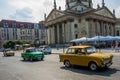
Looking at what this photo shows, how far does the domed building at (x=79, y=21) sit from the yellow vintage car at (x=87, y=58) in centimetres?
5378

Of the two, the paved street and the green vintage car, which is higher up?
the green vintage car

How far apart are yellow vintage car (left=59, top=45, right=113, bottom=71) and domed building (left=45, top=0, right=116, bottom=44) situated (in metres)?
53.8

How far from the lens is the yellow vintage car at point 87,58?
13508 mm

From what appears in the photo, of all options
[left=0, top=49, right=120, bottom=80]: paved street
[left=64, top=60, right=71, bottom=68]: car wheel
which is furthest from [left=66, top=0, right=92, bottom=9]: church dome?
[left=0, top=49, right=120, bottom=80]: paved street

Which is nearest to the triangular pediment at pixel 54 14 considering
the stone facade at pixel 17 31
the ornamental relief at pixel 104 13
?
the ornamental relief at pixel 104 13

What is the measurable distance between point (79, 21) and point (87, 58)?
192 ft

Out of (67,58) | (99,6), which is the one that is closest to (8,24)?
(99,6)

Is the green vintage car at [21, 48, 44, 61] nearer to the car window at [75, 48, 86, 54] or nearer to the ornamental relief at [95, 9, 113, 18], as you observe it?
the car window at [75, 48, 86, 54]

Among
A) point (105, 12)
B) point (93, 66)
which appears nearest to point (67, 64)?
point (93, 66)

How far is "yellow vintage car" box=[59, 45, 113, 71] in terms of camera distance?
532 inches

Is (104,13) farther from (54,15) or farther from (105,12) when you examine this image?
(54,15)

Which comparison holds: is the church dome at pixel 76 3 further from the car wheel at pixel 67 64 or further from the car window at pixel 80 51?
the car window at pixel 80 51

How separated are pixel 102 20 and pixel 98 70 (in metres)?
63.3

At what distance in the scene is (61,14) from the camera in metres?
74.8
